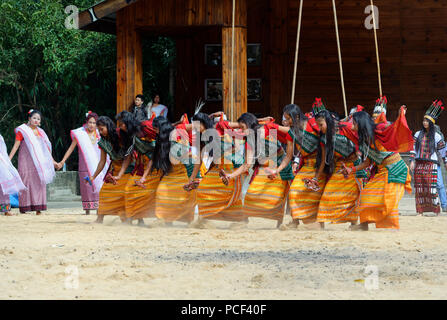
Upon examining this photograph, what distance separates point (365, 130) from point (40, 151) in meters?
5.18

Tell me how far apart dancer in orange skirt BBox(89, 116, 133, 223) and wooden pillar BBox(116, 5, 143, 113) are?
313cm

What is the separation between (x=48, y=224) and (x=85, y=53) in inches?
230

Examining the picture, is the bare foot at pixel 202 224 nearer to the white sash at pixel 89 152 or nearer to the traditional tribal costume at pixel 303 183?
the traditional tribal costume at pixel 303 183

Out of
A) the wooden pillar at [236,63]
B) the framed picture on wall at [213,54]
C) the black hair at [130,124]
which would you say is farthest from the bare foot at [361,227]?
the framed picture on wall at [213,54]

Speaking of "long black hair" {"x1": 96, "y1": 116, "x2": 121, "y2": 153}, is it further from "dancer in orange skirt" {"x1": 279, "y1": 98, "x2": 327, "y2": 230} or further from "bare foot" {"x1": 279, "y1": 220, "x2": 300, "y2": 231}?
"bare foot" {"x1": 279, "y1": 220, "x2": 300, "y2": 231}

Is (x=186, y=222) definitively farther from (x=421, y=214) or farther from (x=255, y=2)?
(x=255, y=2)

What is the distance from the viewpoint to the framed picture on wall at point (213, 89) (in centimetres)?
1627

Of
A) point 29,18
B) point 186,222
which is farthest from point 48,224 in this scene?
point 29,18

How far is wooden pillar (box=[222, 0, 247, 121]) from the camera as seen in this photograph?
1216cm

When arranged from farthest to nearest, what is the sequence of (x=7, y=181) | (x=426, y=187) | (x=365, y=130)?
(x=426, y=187) → (x=7, y=181) → (x=365, y=130)

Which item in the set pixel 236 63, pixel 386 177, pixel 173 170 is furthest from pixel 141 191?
pixel 236 63

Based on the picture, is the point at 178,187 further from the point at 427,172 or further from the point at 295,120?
the point at 427,172

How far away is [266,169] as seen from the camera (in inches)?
350

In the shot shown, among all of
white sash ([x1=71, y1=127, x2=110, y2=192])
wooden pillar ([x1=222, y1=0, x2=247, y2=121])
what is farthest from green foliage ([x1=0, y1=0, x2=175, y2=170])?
white sash ([x1=71, y1=127, x2=110, y2=192])
